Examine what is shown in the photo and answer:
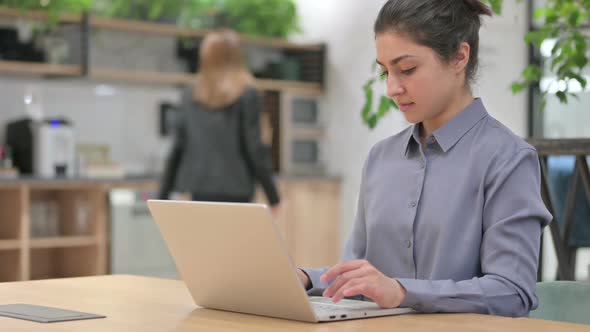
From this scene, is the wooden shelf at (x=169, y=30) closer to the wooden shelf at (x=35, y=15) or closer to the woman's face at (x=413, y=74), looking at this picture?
the wooden shelf at (x=35, y=15)

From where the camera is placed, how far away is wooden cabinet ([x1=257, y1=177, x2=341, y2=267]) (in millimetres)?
6875

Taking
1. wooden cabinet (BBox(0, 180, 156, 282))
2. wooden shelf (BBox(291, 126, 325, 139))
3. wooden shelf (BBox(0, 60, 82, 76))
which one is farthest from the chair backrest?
wooden shelf (BBox(291, 126, 325, 139))

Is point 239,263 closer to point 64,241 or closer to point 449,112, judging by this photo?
point 449,112

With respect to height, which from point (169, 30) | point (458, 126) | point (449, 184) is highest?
point (169, 30)

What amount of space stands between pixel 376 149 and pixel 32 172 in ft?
14.9

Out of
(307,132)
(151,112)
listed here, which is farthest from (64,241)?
(307,132)

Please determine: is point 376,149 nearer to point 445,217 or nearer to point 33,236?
point 445,217

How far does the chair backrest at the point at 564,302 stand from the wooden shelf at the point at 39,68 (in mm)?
4759

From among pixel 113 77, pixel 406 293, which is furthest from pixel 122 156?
pixel 406 293

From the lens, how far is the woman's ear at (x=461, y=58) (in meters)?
1.79

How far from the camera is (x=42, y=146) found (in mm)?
6031

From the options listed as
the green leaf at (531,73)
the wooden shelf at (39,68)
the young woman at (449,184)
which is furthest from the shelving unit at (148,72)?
the young woman at (449,184)

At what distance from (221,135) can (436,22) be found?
2503mm

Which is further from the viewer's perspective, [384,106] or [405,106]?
[384,106]
